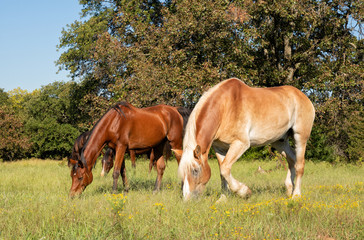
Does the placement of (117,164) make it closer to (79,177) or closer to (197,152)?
(79,177)

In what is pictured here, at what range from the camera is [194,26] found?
1320cm

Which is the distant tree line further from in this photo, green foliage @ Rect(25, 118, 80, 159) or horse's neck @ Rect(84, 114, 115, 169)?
green foliage @ Rect(25, 118, 80, 159)

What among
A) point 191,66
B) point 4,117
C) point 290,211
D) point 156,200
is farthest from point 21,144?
point 290,211

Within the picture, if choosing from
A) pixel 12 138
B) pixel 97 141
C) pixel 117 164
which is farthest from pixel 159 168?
pixel 12 138

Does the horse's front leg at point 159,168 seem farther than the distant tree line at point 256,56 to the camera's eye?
No

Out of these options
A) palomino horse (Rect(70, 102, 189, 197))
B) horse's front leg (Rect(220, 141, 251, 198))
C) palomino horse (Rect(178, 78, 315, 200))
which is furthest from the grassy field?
palomino horse (Rect(70, 102, 189, 197))

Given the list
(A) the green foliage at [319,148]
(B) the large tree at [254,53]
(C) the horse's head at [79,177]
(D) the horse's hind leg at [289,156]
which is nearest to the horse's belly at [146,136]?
(C) the horse's head at [79,177]

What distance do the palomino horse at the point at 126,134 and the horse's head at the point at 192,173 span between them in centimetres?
138

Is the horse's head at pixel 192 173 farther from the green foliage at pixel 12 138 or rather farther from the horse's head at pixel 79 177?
the green foliage at pixel 12 138

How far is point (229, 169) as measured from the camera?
5.96 meters

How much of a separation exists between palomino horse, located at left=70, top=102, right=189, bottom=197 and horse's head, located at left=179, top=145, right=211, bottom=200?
1.38 m

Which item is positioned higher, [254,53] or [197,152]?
[254,53]

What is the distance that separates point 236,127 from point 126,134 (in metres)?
2.81

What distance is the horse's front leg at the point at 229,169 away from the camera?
5.96 meters
